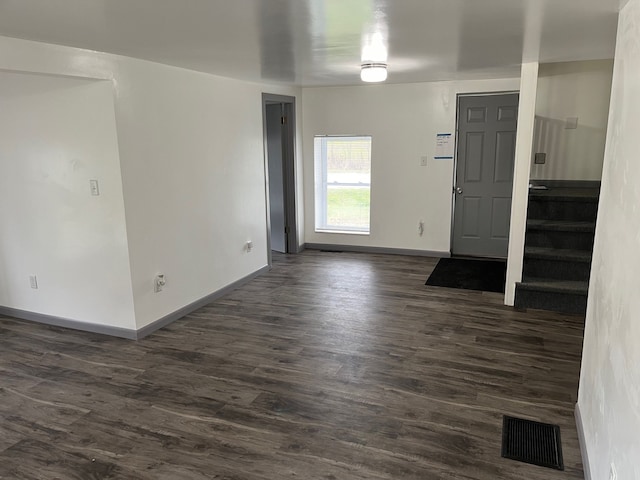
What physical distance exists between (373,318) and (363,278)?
1.23m

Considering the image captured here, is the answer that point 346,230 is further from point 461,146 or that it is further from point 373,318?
point 373,318

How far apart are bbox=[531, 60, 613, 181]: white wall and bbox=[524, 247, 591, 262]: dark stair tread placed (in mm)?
1344

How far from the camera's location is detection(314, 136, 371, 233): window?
6.54 meters

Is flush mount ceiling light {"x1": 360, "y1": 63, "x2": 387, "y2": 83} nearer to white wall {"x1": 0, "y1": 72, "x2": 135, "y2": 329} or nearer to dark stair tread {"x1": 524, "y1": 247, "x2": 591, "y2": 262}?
white wall {"x1": 0, "y1": 72, "x2": 135, "y2": 329}

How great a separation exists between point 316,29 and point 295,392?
218 cm

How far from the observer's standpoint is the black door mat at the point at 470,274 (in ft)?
16.5

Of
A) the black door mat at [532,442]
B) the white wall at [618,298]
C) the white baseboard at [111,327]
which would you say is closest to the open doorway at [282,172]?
the white baseboard at [111,327]

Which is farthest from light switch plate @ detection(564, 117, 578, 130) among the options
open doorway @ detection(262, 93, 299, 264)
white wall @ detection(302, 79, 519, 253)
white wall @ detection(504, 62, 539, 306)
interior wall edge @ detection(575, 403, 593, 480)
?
interior wall edge @ detection(575, 403, 593, 480)

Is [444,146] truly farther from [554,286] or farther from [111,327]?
[111,327]

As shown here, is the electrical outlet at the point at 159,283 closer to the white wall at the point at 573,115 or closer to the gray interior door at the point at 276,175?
the gray interior door at the point at 276,175

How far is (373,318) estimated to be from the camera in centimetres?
416

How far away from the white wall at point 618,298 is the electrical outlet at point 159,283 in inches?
124

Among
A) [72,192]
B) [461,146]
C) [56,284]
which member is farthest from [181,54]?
[461,146]

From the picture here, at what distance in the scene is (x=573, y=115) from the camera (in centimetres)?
523
